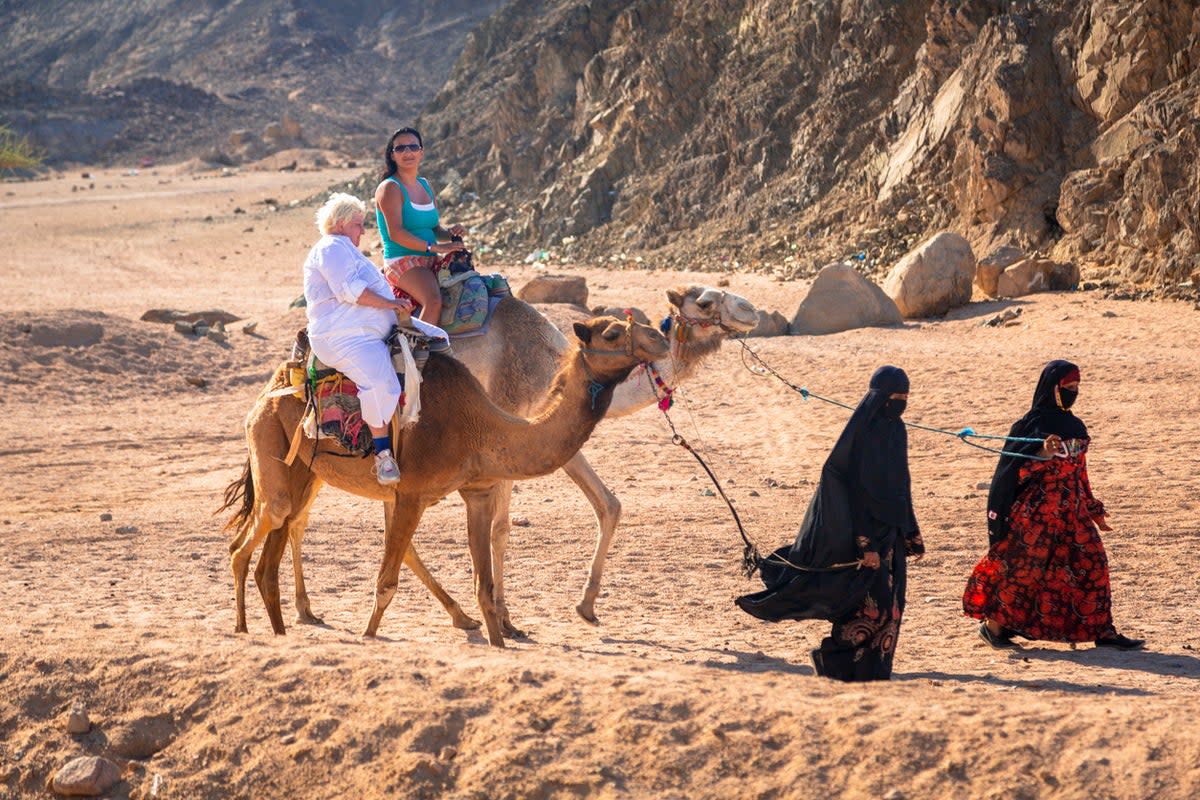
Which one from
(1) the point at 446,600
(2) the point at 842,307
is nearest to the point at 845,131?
(2) the point at 842,307

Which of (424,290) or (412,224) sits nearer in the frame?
(424,290)

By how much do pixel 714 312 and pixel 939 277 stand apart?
1127cm

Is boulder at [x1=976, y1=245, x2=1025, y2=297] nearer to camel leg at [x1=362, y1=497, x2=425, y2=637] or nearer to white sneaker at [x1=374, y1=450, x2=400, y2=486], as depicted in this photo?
camel leg at [x1=362, y1=497, x2=425, y2=637]

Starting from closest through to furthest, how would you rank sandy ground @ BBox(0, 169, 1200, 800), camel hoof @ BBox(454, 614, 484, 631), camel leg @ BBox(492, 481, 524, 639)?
sandy ground @ BBox(0, 169, 1200, 800)
camel leg @ BBox(492, 481, 524, 639)
camel hoof @ BBox(454, 614, 484, 631)

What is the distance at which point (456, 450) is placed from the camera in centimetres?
748

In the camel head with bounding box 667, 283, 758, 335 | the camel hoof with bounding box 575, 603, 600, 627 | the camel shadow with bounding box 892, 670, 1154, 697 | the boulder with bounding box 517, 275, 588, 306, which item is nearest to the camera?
the camel shadow with bounding box 892, 670, 1154, 697

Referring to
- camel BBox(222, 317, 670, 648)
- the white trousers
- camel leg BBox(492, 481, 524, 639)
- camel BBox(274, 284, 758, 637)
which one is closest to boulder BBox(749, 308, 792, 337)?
camel BBox(274, 284, 758, 637)

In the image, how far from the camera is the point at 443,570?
10.0 meters

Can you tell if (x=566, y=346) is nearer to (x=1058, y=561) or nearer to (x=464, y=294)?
(x=464, y=294)

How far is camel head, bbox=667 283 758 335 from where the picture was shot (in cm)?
910

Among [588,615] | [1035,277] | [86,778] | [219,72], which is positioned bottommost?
[86,778]

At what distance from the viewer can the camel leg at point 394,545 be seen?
7.54 meters

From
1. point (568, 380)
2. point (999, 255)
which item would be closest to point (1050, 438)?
point (568, 380)

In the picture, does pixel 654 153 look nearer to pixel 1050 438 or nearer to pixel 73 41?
pixel 1050 438
